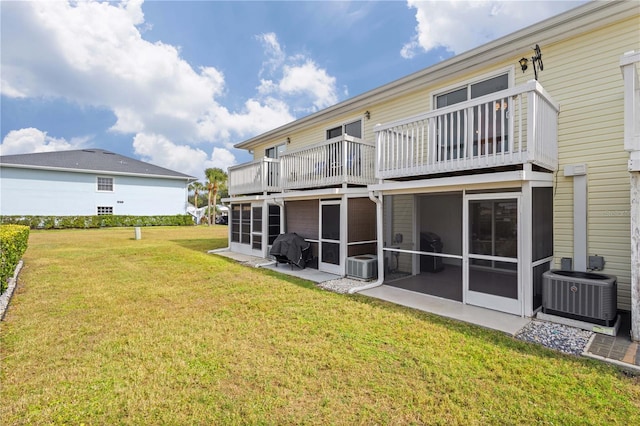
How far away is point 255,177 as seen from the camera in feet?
37.1

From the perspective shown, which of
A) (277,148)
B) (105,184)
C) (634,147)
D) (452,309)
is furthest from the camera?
(105,184)

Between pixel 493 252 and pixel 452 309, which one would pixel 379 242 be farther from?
pixel 493 252

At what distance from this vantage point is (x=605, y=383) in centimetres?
282

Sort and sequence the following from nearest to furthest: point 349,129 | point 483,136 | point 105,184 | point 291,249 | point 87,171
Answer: point 483,136 < point 291,249 < point 349,129 < point 87,171 < point 105,184

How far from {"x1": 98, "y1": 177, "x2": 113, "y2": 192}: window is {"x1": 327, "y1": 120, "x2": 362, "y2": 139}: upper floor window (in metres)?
23.7

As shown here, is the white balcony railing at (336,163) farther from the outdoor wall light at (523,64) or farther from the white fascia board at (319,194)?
the outdoor wall light at (523,64)

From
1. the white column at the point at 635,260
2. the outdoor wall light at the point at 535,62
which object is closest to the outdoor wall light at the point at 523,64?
the outdoor wall light at the point at 535,62

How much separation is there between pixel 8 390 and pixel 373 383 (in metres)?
3.38

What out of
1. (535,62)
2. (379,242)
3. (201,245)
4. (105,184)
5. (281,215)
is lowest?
(201,245)

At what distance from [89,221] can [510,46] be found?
28.5 m

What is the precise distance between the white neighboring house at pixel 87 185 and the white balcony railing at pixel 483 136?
2677 centimetres

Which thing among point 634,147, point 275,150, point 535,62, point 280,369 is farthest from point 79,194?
point 634,147

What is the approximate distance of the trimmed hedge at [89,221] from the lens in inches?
844

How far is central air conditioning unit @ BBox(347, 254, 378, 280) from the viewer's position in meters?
7.14
